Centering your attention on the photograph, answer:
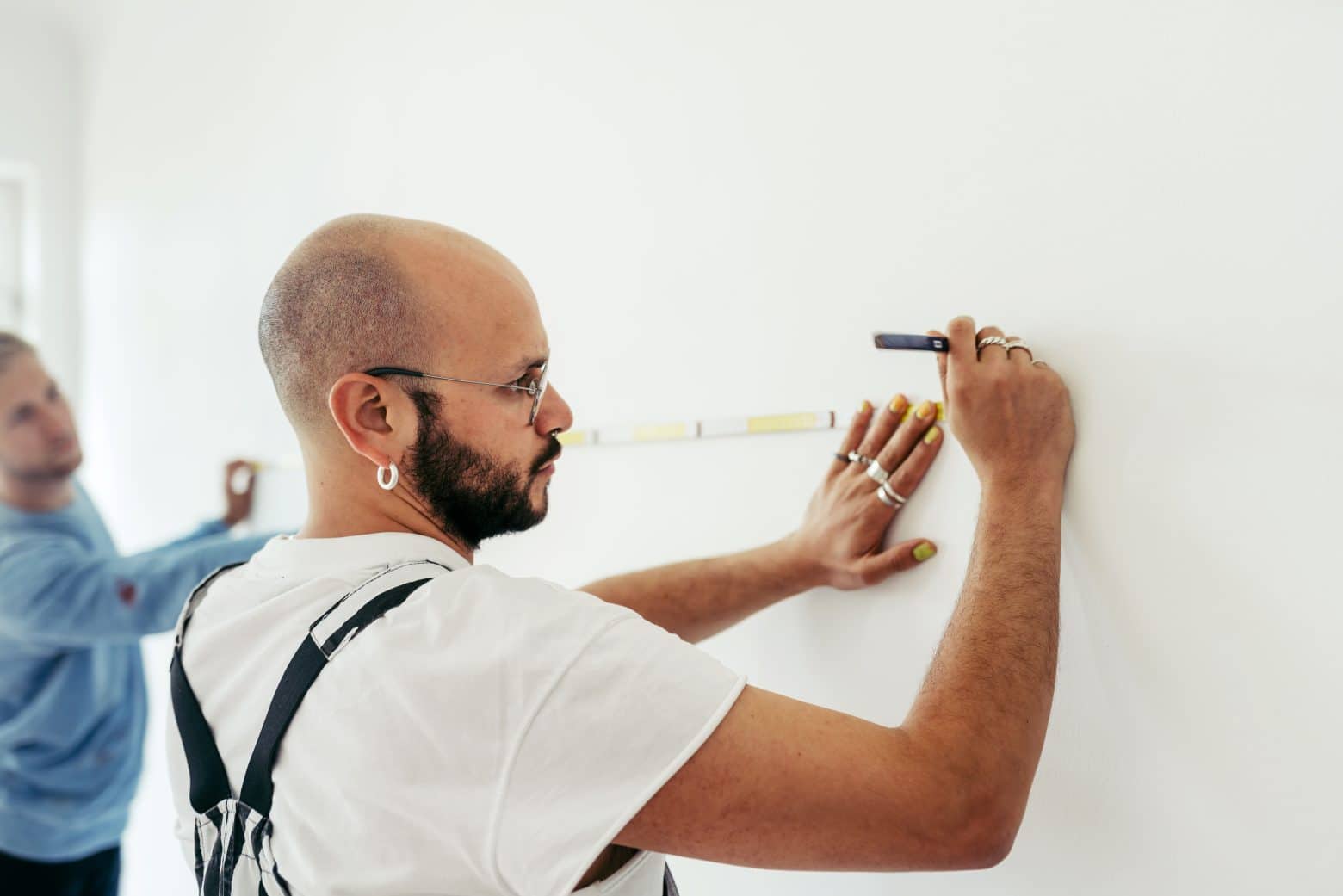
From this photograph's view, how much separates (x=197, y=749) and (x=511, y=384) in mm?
432

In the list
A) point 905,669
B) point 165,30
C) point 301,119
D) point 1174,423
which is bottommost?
point 905,669

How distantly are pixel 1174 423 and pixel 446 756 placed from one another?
2.09 feet

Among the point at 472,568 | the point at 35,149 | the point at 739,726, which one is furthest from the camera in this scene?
the point at 35,149

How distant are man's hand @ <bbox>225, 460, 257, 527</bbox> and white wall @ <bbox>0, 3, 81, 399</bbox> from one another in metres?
1.69

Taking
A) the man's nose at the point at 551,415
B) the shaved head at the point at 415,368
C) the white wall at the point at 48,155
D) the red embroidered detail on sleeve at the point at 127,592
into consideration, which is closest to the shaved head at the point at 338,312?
the shaved head at the point at 415,368

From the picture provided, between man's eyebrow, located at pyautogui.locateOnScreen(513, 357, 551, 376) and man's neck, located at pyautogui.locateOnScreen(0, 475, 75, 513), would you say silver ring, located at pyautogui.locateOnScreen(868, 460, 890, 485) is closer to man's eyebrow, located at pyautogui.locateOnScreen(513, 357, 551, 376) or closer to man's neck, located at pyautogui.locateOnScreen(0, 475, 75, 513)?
man's eyebrow, located at pyautogui.locateOnScreen(513, 357, 551, 376)

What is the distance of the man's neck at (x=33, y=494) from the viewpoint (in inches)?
79.6

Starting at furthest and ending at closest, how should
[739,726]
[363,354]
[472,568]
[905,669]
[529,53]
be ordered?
1. [529,53]
2. [905,669]
3. [363,354]
4. [472,568]
5. [739,726]

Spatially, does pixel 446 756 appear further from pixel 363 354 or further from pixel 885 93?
pixel 885 93

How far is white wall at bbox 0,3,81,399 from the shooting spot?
11.2ft

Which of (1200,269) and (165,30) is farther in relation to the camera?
(165,30)

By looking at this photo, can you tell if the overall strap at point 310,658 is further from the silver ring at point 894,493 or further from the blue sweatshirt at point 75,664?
the blue sweatshirt at point 75,664

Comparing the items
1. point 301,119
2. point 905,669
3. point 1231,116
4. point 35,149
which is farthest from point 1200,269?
point 35,149

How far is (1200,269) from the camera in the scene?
0.80 metres
